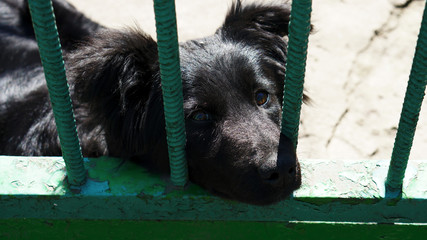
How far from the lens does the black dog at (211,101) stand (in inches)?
86.2

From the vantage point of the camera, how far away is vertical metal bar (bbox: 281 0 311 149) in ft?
5.15

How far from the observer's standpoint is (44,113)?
139 inches

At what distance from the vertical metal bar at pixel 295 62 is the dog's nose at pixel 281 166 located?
8 cm

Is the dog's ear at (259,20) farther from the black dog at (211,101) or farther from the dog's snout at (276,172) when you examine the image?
the dog's snout at (276,172)

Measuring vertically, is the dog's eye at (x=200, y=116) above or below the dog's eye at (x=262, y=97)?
below

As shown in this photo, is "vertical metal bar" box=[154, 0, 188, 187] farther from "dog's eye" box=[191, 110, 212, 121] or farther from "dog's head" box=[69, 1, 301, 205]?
"dog's eye" box=[191, 110, 212, 121]

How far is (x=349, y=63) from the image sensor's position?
4684 millimetres

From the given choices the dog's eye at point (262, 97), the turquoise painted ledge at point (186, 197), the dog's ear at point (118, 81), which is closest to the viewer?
the turquoise painted ledge at point (186, 197)

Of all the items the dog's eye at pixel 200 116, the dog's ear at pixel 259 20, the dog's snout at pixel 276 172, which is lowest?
the dog's snout at pixel 276 172

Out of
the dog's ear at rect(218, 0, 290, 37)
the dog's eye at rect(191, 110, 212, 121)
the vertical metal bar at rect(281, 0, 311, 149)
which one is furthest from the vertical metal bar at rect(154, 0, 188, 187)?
the dog's ear at rect(218, 0, 290, 37)

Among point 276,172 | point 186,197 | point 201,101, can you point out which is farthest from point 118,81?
point 276,172

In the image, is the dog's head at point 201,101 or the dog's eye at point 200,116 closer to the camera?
the dog's head at point 201,101

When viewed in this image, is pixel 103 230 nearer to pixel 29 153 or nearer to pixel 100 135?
pixel 100 135

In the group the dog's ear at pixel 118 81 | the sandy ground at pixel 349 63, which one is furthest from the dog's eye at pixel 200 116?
the sandy ground at pixel 349 63
